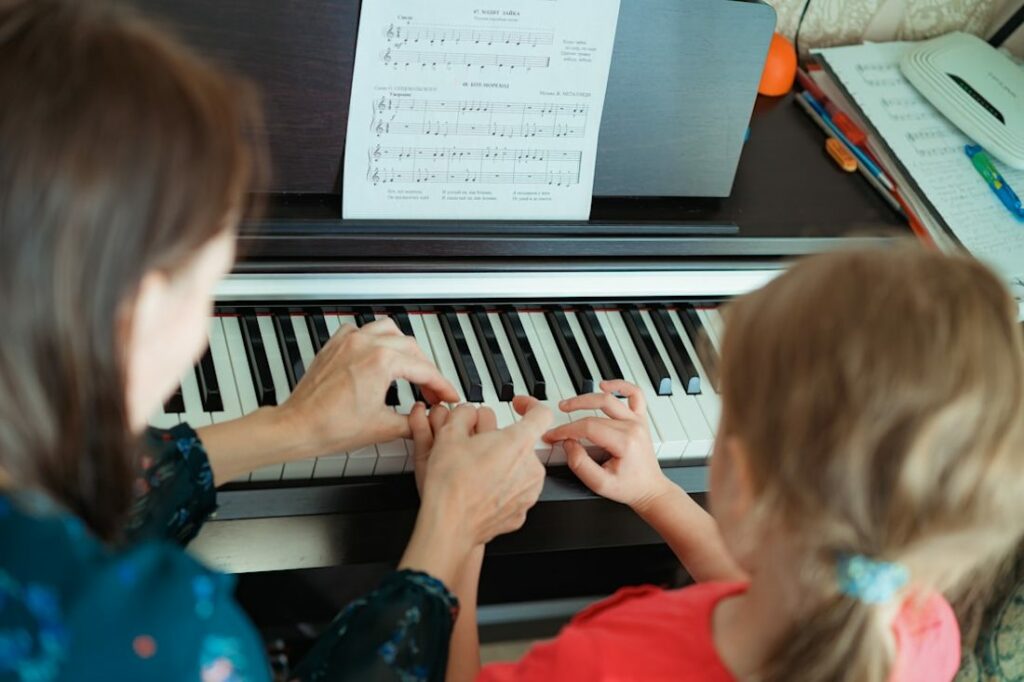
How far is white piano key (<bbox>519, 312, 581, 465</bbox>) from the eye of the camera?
5.62ft

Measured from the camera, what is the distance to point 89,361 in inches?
35.4

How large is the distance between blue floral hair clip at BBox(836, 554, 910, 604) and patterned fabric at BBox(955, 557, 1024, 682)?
42 centimetres

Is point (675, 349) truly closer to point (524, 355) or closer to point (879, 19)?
point (524, 355)

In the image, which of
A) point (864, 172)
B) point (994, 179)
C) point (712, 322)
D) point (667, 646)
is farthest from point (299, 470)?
point (994, 179)

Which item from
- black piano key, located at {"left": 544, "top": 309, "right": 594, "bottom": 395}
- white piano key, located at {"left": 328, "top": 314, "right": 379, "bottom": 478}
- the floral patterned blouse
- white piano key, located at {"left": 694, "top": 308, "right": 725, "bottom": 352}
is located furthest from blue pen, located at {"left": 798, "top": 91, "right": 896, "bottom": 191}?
the floral patterned blouse

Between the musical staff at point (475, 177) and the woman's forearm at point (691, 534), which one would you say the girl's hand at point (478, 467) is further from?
the musical staff at point (475, 177)

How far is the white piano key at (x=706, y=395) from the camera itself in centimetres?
178

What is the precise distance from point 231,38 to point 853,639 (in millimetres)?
1061

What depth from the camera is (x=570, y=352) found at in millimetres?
1801

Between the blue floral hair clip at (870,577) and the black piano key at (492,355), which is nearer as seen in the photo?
the blue floral hair clip at (870,577)

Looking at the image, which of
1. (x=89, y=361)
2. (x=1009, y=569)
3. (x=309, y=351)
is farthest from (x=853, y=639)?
(x=309, y=351)

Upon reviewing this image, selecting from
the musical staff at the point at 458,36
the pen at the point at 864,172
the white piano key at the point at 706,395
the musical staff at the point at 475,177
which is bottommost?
the white piano key at the point at 706,395

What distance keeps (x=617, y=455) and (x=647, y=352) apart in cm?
A: 24

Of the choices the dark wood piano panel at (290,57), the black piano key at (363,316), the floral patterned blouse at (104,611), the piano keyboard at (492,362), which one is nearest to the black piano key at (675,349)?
the piano keyboard at (492,362)
